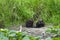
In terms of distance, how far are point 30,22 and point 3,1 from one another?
91 centimetres

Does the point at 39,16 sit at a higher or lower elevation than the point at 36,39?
higher

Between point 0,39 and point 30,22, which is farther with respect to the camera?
point 30,22

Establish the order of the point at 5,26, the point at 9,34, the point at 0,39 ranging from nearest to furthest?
the point at 0,39 → the point at 9,34 → the point at 5,26

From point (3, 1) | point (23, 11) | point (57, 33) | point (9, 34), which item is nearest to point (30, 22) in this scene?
point (23, 11)

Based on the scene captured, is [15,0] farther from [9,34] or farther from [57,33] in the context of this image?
[9,34]

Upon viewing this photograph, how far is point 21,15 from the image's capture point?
6.27 m

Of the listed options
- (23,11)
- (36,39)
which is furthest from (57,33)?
(23,11)

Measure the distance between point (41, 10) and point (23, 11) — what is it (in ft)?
2.02

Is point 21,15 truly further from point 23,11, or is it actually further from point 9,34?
point 9,34

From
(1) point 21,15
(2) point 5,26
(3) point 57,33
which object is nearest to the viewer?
(3) point 57,33

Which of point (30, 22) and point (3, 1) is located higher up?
point (3, 1)

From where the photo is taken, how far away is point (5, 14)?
615cm

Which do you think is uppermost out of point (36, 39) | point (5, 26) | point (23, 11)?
point (23, 11)

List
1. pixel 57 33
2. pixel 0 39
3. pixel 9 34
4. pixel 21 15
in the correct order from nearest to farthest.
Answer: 1. pixel 0 39
2. pixel 9 34
3. pixel 57 33
4. pixel 21 15
